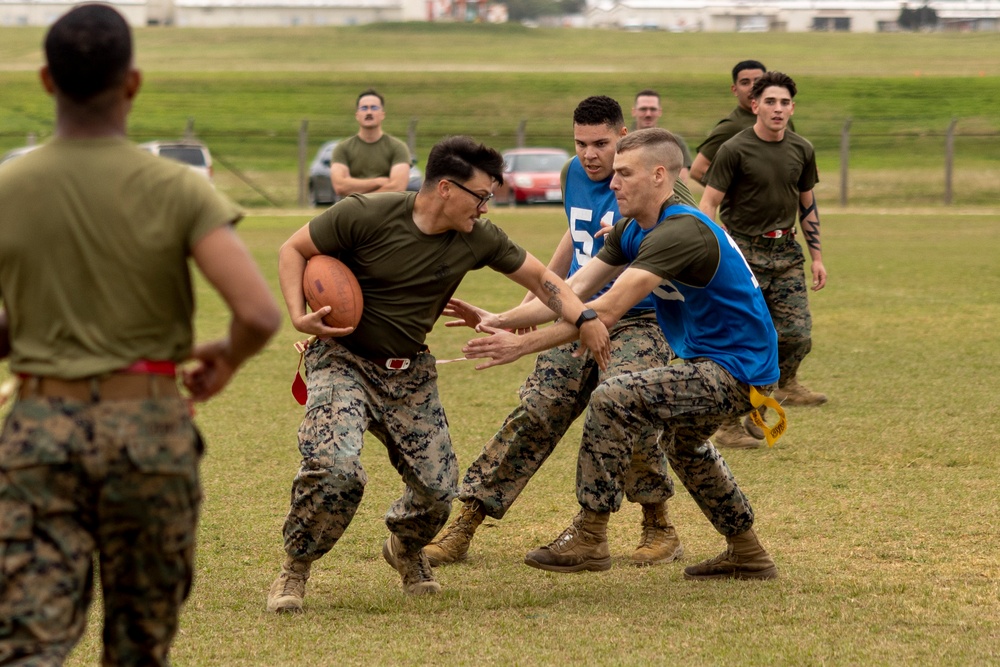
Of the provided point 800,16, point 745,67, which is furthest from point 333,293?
point 800,16

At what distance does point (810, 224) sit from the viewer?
32.8ft

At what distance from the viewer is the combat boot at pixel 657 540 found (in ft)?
21.6

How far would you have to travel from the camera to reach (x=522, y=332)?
22.1ft

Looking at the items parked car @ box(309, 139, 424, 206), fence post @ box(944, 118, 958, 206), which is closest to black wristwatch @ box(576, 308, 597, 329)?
parked car @ box(309, 139, 424, 206)

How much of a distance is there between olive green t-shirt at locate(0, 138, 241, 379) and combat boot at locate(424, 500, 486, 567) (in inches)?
131

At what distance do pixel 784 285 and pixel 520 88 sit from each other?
170ft

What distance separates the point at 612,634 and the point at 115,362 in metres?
2.63

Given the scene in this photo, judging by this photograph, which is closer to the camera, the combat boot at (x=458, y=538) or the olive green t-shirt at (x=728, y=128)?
the combat boot at (x=458, y=538)

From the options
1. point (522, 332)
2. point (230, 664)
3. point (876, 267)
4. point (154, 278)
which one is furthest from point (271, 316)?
point (876, 267)

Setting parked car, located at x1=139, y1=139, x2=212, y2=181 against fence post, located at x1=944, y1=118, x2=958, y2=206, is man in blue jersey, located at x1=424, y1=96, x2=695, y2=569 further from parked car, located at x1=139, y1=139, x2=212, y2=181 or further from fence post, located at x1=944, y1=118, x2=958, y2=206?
fence post, located at x1=944, y1=118, x2=958, y2=206

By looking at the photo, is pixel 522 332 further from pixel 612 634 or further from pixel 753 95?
pixel 753 95

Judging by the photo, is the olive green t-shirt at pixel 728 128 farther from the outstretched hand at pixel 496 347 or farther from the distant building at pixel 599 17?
the distant building at pixel 599 17

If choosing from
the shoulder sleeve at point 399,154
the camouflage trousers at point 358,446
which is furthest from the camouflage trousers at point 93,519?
the shoulder sleeve at point 399,154

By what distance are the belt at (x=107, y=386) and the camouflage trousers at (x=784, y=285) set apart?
648 cm
